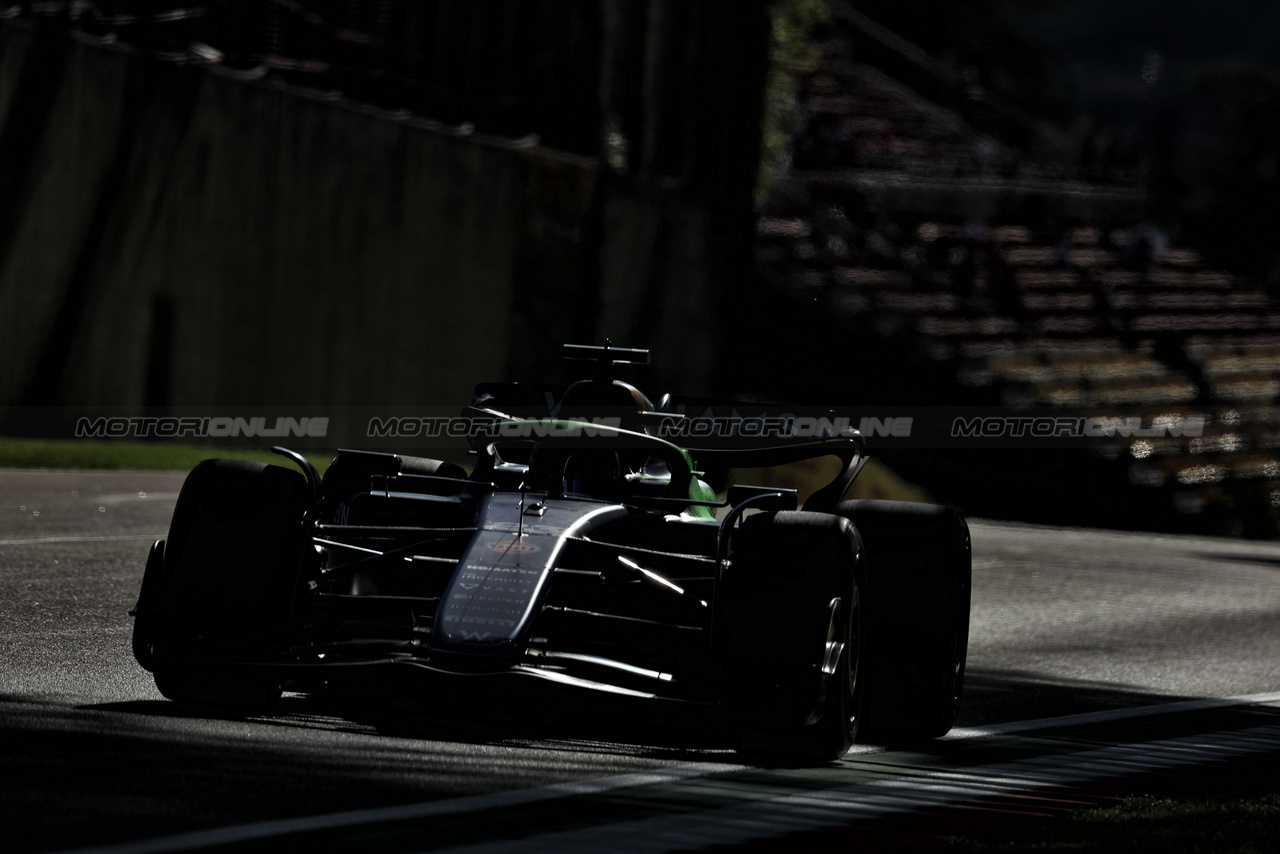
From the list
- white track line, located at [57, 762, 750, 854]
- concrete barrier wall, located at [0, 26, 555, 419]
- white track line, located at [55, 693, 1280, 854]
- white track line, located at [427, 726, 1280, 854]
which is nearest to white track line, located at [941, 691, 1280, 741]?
white track line, located at [55, 693, 1280, 854]

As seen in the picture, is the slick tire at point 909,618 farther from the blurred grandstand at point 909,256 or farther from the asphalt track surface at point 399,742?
the blurred grandstand at point 909,256

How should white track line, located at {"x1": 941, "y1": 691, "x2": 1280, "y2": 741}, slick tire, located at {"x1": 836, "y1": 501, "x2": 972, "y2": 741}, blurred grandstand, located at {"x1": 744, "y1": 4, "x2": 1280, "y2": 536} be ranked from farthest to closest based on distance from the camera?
blurred grandstand, located at {"x1": 744, "y1": 4, "x2": 1280, "y2": 536}, white track line, located at {"x1": 941, "y1": 691, "x2": 1280, "y2": 741}, slick tire, located at {"x1": 836, "y1": 501, "x2": 972, "y2": 741}

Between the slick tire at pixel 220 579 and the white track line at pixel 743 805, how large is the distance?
4.67ft

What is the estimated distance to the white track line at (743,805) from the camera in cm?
478

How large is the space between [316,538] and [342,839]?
2.30 m

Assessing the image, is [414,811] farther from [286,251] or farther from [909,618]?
[286,251]

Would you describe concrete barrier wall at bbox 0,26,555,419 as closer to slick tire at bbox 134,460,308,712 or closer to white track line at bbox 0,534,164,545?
white track line at bbox 0,534,164,545

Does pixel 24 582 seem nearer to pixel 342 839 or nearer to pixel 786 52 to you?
pixel 342 839

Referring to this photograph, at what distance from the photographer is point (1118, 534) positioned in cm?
2198

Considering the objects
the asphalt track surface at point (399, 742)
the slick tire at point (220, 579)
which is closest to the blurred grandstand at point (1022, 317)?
the asphalt track surface at point (399, 742)

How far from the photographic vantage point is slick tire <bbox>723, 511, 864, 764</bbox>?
6.11 m

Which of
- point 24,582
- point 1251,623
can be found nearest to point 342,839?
point 24,582

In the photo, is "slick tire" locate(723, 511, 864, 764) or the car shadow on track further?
the car shadow on track

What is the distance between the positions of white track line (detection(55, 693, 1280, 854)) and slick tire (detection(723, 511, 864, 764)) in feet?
0.80
